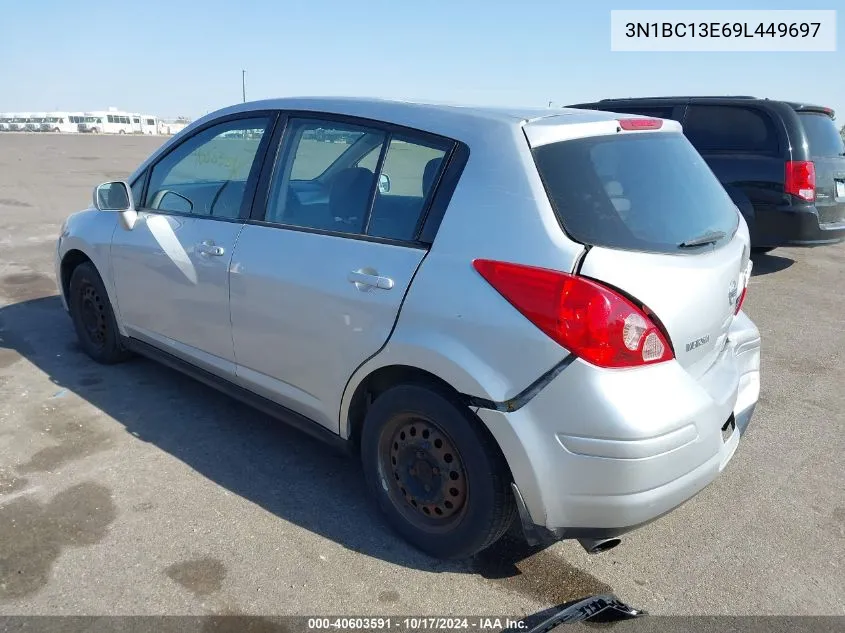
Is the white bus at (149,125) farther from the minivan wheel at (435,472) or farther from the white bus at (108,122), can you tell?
the minivan wheel at (435,472)

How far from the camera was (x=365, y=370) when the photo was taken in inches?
112

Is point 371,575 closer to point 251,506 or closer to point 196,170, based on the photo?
point 251,506

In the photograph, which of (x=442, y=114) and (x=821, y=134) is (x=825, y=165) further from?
(x=442, y=114)

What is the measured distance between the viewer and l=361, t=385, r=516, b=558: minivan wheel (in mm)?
2521

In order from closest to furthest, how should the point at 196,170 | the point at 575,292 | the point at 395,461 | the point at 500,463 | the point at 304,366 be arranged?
the point at 575,292 < the point at 500,463 < the point at 395,461 < the point at 304,366 < the point at 196,170

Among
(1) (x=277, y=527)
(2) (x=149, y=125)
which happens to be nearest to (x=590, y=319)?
(1) (x=277, y=527)

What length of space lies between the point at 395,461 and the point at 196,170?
2197mm

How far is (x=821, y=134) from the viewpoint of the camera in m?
7.59

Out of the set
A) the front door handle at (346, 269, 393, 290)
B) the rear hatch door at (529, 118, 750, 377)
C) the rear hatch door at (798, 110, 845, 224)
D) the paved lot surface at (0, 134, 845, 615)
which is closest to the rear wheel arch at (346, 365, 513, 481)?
the front door handle at (346, 269, 393, 290)

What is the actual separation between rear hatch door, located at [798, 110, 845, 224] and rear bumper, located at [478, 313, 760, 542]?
236 inches

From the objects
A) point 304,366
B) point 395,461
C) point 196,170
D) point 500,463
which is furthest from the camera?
point 196,170

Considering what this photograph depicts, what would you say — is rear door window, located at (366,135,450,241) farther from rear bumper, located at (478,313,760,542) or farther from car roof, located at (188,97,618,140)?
rear bumper, located at (478,313,760,542)

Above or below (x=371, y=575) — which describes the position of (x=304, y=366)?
above

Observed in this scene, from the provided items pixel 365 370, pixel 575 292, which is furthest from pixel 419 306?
pixel 575 292
